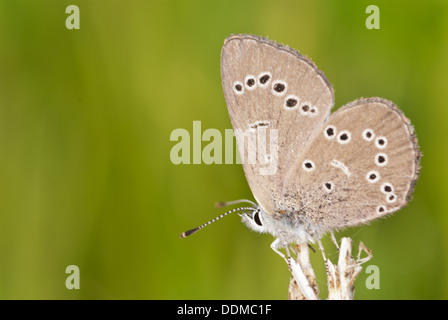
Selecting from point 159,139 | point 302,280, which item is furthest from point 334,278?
point 159,139

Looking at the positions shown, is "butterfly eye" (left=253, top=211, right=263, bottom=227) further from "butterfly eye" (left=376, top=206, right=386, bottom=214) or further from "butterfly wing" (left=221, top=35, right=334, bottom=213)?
"butterfly eye" (left=376, top=206, right=386, bottom=214)

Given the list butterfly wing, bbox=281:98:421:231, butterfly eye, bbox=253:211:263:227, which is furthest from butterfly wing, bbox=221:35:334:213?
butterfly eye, bbox=253:211:263:227

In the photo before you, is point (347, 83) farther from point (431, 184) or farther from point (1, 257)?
point (1, 257)

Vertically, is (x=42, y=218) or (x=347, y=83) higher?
(x=347, y=83)

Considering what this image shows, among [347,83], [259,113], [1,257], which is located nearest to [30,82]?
[1,257]

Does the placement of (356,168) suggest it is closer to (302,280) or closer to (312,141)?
(312,141)
